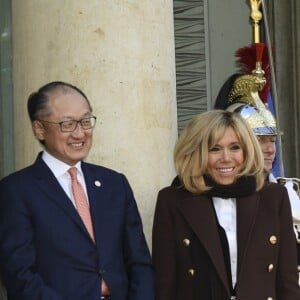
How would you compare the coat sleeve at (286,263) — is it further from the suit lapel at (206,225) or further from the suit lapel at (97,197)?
the suit lapel at (97,197)

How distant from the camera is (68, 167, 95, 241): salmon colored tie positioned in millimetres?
3773

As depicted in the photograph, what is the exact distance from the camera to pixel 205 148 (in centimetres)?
407

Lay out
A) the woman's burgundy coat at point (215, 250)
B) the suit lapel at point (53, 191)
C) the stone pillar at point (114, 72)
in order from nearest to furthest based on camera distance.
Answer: the suit lapel at point (53, 191) → the woman's burgundy coat at point (215, 250) → the stone pillar at point (114, 72)

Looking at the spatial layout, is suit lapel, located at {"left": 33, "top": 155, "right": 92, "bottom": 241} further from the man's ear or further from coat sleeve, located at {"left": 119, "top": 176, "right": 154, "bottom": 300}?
coat sleeve, located at {"left": 119, "top": 176, "right": 154, "bottom": 300}

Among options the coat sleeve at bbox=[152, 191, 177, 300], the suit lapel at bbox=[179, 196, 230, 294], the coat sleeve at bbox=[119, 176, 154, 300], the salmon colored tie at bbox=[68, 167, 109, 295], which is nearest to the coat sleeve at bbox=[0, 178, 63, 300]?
the salmon colored tie at bbox=[68, 167, 109, 295]

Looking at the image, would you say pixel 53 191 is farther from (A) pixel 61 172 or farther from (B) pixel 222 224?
(B) pixel 222 224

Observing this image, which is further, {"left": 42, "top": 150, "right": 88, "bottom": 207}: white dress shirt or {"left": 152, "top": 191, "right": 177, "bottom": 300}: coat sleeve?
A: {"left": 152, "top": 191, "right": 177, "bottom": 300}: coat sleeve

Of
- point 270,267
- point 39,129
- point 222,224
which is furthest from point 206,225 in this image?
point 39,129

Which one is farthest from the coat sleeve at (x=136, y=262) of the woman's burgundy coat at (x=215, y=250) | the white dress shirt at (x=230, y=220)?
the white dress shirt at (x=230, y=220)

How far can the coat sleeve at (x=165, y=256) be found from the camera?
4.02 meters

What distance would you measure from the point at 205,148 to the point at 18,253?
3.29 ft

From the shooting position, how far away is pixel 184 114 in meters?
7.21

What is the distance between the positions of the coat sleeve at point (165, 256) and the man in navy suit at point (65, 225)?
0.10 m

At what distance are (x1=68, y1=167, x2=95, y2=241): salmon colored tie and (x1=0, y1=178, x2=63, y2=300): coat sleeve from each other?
0.23 meters
